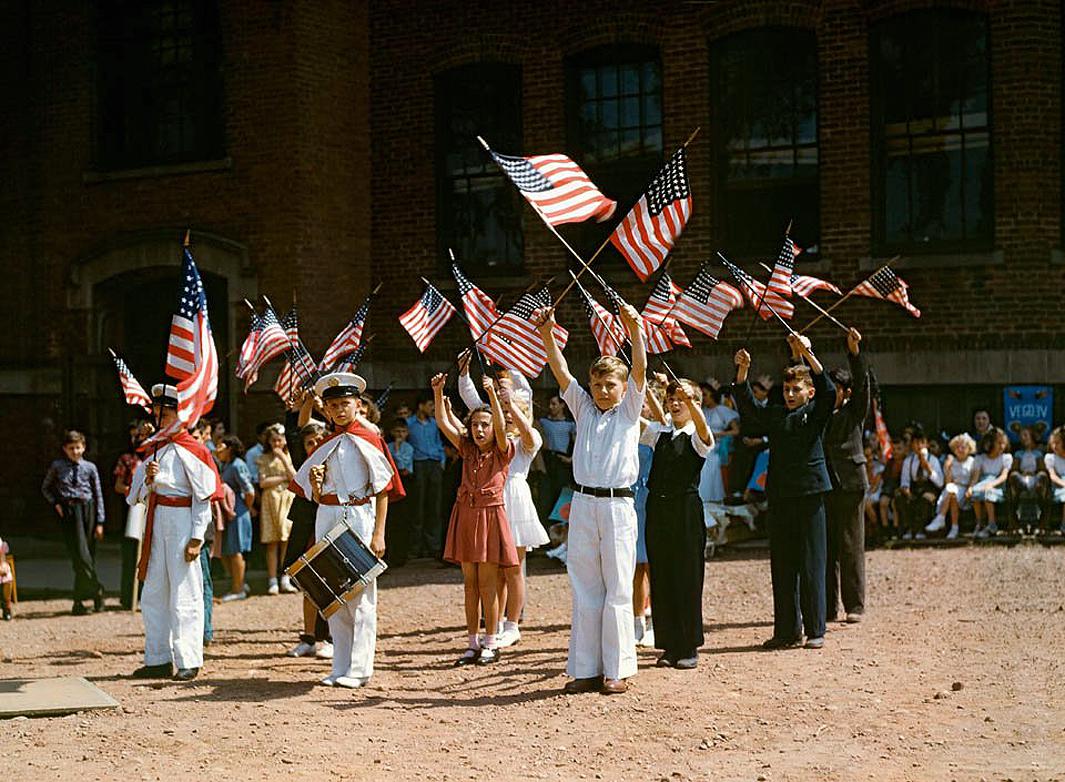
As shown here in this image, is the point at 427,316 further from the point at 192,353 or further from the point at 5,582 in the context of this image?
the point at 5,582

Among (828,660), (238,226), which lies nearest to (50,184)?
(238,226)

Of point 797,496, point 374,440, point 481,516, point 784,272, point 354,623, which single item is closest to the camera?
point 354,623

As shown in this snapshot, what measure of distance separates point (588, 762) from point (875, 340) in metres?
11.2

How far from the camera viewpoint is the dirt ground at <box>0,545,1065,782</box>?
24.1ft

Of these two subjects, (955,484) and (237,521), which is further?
→ (955,484)

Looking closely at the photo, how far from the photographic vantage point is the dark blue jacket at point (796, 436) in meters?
10.8

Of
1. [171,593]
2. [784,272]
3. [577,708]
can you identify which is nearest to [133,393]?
[171,593]

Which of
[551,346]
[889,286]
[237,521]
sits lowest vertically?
[237,521]

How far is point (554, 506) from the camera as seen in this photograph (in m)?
16.4

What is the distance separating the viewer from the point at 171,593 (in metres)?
10.1

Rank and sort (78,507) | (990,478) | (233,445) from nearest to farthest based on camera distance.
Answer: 1. (78,507)
2. (233,445)
3. (990,478)

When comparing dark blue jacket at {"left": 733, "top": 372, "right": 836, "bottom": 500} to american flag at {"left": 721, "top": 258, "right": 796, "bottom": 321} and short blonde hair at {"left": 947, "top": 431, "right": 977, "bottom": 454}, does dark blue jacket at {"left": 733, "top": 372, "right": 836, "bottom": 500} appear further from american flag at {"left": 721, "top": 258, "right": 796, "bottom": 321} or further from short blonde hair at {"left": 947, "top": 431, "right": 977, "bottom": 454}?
short blonde hair at {"left": 947, "top": 431, "right": 977, "bottom": 454}

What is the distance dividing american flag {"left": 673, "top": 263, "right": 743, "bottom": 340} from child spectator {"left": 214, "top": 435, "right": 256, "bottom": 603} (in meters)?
4.38

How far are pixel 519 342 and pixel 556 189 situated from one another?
2595 mm
